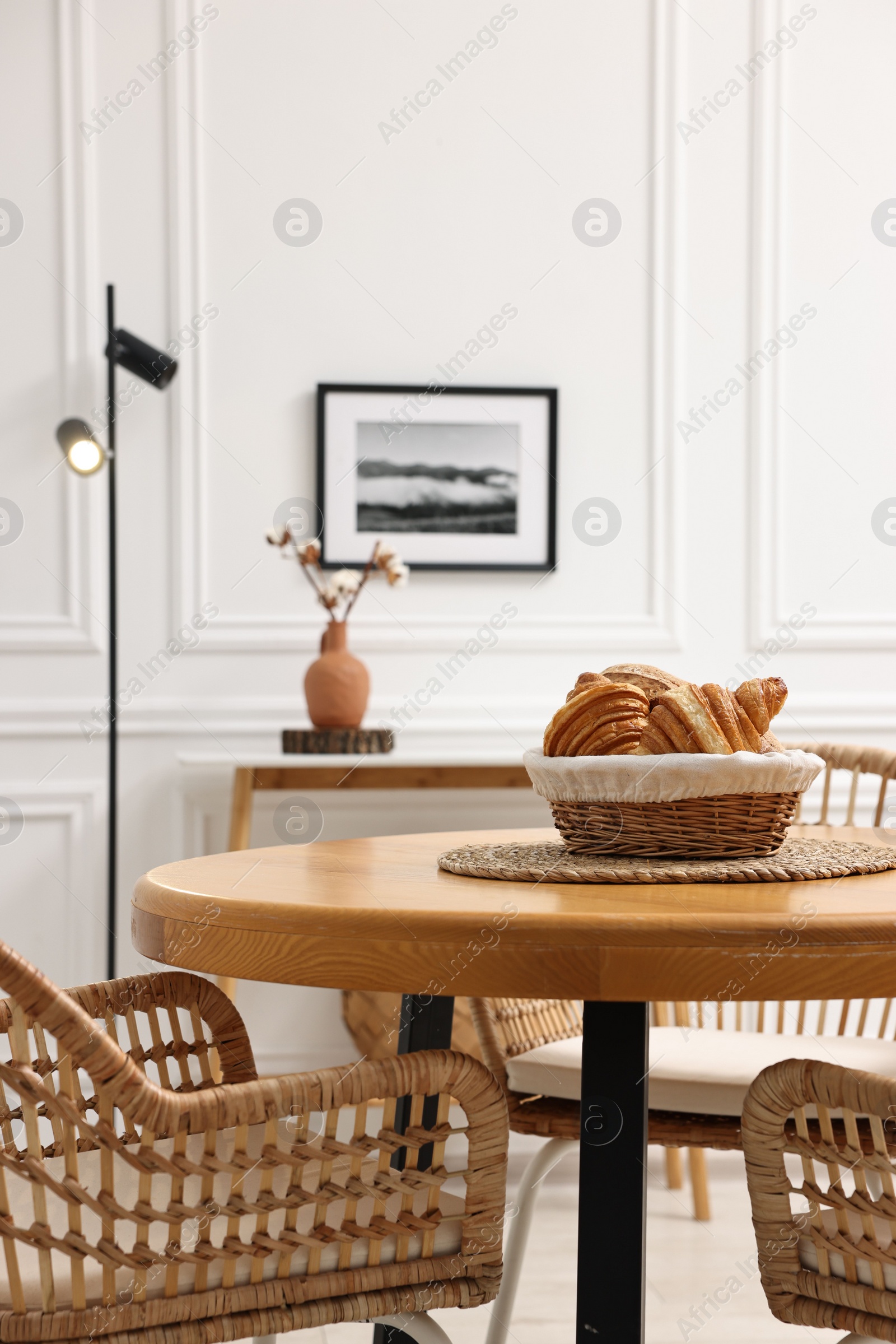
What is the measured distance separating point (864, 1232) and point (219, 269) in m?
2.39

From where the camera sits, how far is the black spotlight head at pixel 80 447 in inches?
95.7

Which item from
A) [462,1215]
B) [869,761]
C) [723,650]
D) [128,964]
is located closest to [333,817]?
[128,964]

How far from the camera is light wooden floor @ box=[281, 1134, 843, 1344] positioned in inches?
73.2

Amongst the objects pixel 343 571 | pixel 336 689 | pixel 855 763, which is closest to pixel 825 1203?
pixel 855 763

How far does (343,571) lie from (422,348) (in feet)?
1.94

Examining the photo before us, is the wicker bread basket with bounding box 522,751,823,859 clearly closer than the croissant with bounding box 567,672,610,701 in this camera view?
Yes

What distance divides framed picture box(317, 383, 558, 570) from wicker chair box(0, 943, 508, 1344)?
6.03 feet

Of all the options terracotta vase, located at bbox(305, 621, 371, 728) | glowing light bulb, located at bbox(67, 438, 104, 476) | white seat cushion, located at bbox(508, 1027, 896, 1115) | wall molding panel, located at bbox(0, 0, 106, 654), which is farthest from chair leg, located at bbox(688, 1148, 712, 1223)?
glowing light bulb, located at bbox(67, 438, 104, 476)

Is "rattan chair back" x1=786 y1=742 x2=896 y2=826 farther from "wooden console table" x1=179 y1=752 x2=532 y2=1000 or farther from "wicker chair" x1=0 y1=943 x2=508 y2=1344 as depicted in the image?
"wicker chair" x1=0 y1=943 x2=508 y2=1344

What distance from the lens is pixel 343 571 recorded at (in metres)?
2.52

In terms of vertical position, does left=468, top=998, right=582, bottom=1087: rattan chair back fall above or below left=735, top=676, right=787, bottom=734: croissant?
below

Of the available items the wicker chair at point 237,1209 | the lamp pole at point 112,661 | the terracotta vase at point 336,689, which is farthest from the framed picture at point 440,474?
the wicker chair at point 237,1209

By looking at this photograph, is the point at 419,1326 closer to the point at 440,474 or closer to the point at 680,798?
the point at 680,798

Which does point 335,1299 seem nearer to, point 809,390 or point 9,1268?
point 9,1268
